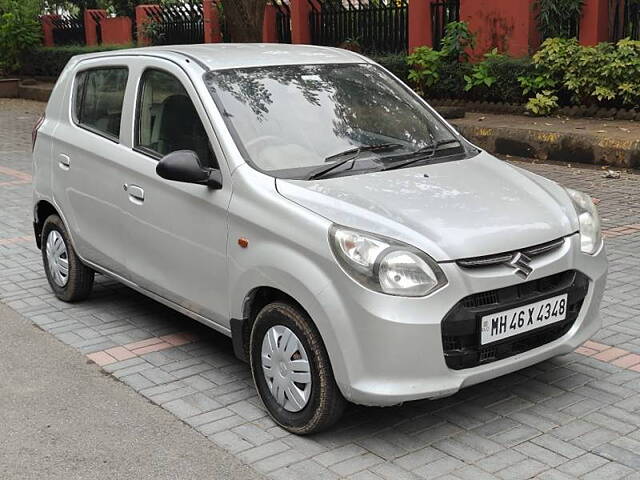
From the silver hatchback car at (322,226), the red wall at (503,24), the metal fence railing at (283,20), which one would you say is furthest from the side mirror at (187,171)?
the metal fence railing at (283,20)

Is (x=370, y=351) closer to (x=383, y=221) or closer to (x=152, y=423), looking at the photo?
(x=383, y=221)

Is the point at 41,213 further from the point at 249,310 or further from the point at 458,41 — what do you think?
the point at 458,41

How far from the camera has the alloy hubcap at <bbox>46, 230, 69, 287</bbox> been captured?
6.36 m

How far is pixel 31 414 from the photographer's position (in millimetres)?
4590

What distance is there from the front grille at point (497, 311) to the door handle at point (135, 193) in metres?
2.19

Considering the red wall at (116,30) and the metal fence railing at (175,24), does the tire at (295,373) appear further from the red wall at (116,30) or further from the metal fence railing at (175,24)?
the red wall at (116,30)

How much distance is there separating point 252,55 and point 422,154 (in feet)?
3.97

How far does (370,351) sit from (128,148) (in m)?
2.37

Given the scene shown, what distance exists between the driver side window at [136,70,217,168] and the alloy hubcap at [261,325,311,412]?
1064mm

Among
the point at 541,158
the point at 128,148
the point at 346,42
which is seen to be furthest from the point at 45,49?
the point at 128,148

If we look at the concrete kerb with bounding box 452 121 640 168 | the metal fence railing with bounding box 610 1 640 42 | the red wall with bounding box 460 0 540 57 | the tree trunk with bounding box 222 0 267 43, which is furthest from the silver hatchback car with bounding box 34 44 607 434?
the red wall with bounding box 460 0 540 57

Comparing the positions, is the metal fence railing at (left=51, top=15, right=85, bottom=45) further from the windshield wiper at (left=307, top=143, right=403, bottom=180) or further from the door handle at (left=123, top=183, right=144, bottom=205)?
the windshield wiper at (left=307, top=143, right=403, bottom=180)

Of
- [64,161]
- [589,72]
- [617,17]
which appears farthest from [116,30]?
[64,161]

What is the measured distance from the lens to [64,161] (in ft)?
20.0
